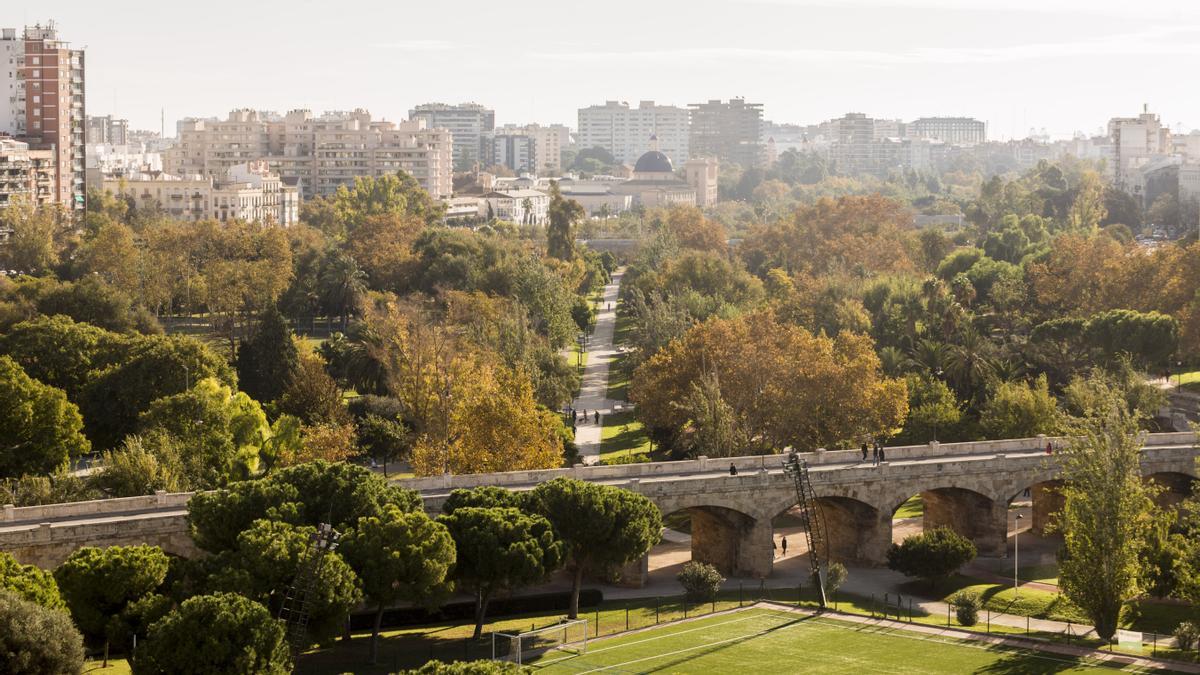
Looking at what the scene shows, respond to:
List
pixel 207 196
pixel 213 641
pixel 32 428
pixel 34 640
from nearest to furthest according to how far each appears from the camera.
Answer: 1. pixel 34 640
2. pixel 213 641
3. pixel 32 428
4. pixel 207 196

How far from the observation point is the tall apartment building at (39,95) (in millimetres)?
154250

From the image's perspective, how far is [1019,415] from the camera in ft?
257

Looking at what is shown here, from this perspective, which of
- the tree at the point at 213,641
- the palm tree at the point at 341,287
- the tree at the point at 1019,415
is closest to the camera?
the tree at the point at 213,641

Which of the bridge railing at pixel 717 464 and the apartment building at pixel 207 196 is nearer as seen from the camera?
the bridge railing at pixel 717 464

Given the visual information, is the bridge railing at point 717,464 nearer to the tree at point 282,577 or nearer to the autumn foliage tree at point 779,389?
the autumn foliage tree at point 779,389

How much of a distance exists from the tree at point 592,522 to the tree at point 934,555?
34.9ft

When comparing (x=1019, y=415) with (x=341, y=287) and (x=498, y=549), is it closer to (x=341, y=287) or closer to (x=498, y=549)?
(x=498, y=549)

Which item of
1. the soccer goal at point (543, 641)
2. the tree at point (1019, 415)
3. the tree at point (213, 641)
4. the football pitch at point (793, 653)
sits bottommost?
the football pitch at point (793, 653)

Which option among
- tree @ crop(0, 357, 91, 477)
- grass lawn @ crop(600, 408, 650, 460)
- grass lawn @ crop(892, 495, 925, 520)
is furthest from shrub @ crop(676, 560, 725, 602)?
tree @ crop(0, 357, 91, 477)

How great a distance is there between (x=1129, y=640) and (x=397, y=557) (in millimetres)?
23009

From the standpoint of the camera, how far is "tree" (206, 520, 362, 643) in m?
48.2

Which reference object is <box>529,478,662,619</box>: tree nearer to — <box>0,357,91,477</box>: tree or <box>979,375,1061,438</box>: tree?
<box>0,357,91,477</box>: tree

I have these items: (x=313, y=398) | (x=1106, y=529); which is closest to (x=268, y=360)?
(x=313, y=398)

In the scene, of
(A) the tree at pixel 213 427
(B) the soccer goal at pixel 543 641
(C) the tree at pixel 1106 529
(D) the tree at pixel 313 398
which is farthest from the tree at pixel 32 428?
(C) the tree at pixel 1106 529
